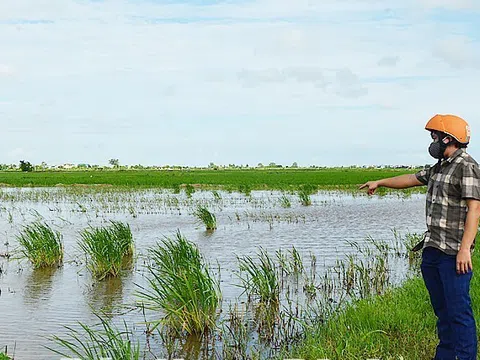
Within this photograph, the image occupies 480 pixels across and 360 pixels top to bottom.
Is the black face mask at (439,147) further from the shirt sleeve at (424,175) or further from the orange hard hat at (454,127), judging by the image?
the shirt sleeve at (424,175)

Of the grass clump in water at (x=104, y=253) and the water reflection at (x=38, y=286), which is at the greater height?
the grass clump in water at (x=104, y=253)

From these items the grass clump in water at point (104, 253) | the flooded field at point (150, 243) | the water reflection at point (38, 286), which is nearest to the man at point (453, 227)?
the flooded field at point (150, 243)

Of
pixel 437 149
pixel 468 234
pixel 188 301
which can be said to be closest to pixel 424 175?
pixel 437 149

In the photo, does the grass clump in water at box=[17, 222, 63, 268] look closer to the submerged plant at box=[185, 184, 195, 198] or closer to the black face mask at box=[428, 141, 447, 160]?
the black face mask at box=[428, 141, 447, 160]

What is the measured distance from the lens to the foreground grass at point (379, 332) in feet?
17.4

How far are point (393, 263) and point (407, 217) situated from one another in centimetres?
995

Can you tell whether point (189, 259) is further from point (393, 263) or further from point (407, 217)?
point (407, 217)

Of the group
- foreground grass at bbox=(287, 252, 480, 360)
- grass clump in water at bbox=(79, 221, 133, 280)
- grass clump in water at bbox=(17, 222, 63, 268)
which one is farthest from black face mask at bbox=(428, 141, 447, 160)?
grass clump in water at bbox=(17, 222, 63, 268)

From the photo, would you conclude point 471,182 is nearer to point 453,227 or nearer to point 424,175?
point 453,227

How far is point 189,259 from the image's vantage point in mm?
7770

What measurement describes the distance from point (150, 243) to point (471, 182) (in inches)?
429

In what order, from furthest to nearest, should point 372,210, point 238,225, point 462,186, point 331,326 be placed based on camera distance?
1. point 372,210
2. point 238,225
3. point 331,326
4. point 462,186

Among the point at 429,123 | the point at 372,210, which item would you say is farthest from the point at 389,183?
the point at 372,210

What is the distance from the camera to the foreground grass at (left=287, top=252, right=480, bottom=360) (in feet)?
17.4
